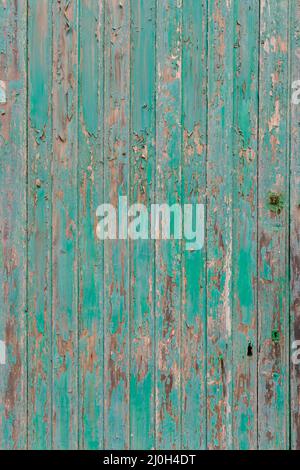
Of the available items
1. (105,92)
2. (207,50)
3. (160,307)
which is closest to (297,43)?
(207,50)

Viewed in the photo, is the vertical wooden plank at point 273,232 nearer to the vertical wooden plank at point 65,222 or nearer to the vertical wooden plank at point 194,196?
the vertical wooden plank at point 194,196

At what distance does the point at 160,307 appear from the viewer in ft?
6.85

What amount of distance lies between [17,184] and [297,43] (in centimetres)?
100

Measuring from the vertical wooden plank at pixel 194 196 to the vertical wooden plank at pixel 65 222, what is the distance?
13.7 inches

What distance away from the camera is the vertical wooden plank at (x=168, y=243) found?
2.07 m

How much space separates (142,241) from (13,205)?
427 millimetres

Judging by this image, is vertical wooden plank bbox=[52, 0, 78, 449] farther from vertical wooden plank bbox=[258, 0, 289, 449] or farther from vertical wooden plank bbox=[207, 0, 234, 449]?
vertical wooden plank bbox=[258, 0, 289, 449]

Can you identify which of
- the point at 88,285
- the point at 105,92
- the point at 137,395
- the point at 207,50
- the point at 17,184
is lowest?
the point at 137,395

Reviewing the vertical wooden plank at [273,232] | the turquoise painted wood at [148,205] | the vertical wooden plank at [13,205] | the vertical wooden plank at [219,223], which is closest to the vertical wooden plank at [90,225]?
the turquoise painted wood at [148,205]

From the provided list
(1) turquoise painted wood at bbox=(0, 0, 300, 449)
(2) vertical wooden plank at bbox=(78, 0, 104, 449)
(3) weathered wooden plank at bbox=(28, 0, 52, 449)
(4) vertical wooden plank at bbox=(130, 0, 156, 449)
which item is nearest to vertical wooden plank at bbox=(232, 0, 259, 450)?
(1) turquoise painted wood at bbox=(0, 0, 300, 449)

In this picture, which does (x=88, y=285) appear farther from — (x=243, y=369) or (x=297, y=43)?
(x=297, y=43)

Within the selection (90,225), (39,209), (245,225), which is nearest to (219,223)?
(245,225)

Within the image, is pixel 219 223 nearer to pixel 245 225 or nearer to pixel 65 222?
pixel 245 225

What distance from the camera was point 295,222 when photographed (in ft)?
6.88
